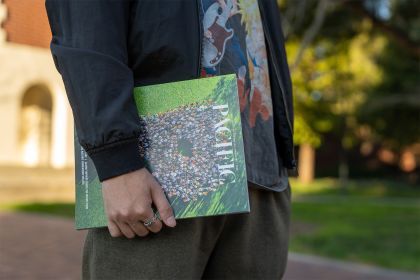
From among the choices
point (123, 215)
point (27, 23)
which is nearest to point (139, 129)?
point (123, 215)

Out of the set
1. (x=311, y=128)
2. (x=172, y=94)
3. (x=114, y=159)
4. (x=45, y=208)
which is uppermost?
(x=172, y=94)

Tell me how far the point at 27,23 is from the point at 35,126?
50.5 ft

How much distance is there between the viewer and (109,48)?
1.20 m

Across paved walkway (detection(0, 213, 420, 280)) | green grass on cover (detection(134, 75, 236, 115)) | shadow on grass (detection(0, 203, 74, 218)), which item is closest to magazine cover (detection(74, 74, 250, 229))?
green grass on cover (detection(134, 75, 236, 115))

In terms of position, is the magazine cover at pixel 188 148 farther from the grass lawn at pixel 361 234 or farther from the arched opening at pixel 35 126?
the arched opening at pixel 35 126

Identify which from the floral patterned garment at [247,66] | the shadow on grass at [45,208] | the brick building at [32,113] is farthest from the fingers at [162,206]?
the brick building at [32,113]

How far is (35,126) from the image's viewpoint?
1631cm

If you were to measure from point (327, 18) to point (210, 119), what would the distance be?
10.1 m

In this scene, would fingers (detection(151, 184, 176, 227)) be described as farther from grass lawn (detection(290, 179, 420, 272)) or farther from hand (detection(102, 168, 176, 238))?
grass lawn (detection(290, 179, 420, 272))

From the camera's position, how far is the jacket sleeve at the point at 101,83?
116 cm

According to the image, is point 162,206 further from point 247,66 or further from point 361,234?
point 361,234

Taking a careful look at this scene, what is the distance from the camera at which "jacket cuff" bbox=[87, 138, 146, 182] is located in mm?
1166

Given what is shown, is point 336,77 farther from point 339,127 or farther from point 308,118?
point 339,127

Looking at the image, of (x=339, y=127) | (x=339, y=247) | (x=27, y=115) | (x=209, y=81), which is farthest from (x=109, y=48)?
(x=339, y=127)
